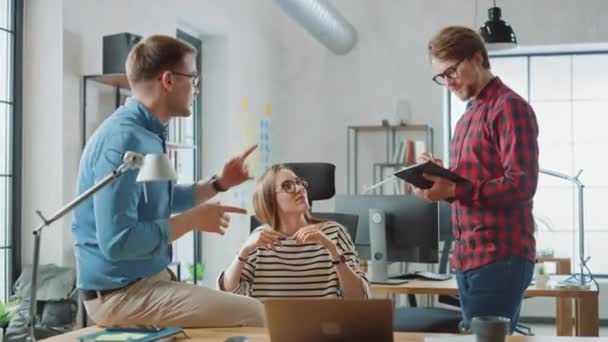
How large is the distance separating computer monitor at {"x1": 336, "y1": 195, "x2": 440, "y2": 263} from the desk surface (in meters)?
0.13

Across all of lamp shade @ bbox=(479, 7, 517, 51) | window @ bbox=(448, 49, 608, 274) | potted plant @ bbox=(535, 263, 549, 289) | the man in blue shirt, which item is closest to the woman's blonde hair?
the man in blue shirt

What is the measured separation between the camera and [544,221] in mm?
A: 7309

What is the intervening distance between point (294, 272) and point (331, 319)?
3.67 ft

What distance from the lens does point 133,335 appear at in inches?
73.5

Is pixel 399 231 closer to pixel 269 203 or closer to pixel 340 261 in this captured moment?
pixel 269 203

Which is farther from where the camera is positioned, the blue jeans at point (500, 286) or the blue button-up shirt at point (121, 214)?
the blue jeans at point (500, 286)

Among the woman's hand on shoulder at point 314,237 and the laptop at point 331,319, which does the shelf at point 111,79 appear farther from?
the laptop at point 331,319

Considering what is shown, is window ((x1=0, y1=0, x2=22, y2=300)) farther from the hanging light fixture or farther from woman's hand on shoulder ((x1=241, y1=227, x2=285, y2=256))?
the hanging light fixture

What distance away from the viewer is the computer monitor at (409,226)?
12.8 feet

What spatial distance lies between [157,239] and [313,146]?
582 cm

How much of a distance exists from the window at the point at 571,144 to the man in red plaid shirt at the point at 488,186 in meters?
5.13

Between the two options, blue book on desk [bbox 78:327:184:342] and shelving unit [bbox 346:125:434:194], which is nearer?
blue book on desk [bbox 78:327:184:342]

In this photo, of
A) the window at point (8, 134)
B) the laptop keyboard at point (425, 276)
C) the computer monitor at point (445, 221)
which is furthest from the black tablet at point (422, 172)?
the computer monitor at point (445, 221)

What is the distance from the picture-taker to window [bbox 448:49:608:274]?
23.9 feet
